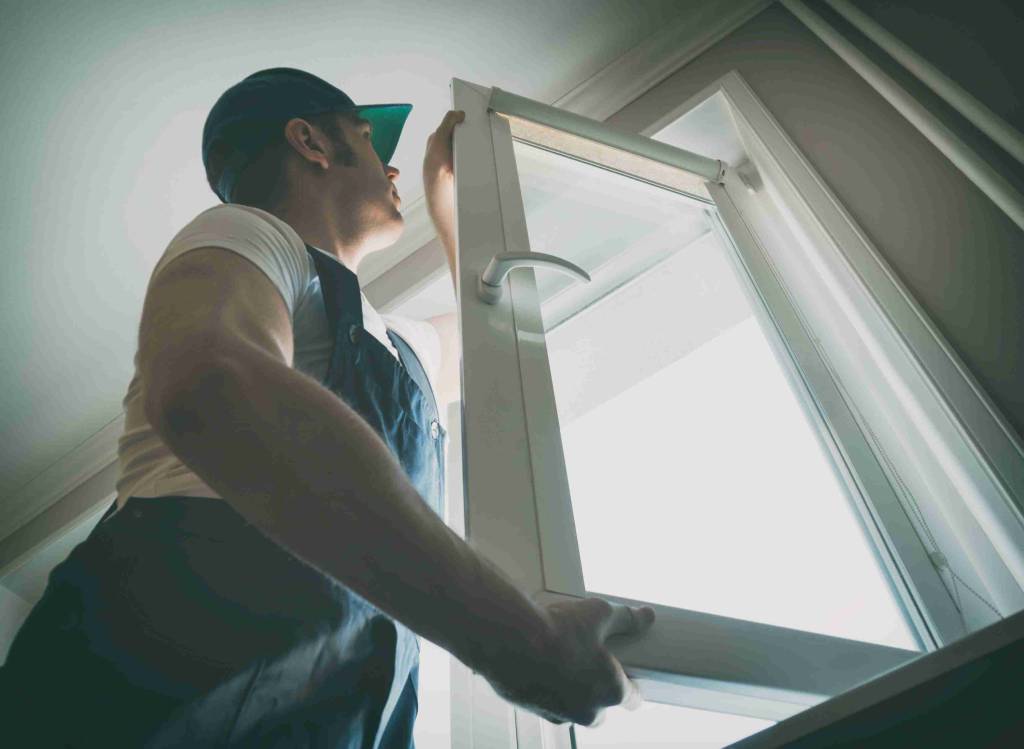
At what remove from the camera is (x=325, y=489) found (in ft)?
1.28

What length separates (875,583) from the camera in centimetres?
74

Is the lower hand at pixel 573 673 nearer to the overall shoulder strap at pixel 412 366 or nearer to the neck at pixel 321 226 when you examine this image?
the overall shoulder strap at pixel 412 366

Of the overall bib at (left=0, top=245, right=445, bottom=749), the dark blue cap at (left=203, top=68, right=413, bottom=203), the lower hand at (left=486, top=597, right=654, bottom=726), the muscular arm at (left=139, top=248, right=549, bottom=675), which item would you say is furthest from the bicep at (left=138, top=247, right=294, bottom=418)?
the dark blue cap at (left=203, top=68, right=413, bottom=203)

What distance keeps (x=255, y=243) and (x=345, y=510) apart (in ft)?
1.21

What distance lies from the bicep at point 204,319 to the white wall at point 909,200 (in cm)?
89

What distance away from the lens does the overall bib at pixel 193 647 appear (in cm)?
47

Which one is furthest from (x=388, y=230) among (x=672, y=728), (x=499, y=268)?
(x=672, y=728)

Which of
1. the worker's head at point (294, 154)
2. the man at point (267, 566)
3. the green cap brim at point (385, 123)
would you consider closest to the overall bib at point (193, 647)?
the man at point (267, 566)

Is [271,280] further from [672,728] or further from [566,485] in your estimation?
[672,728]

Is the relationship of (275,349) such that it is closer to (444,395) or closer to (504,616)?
(504,616)

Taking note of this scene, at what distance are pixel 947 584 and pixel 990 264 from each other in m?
0.46

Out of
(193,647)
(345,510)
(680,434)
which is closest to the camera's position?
(345,510)

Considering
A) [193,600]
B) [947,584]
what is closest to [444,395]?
[193,600]

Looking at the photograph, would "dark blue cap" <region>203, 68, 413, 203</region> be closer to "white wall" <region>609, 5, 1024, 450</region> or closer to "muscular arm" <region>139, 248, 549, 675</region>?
"muscular arm" <region>139, 248, 549, 675</region>
